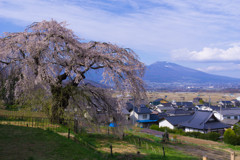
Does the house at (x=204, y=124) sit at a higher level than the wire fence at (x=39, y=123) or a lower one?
lower

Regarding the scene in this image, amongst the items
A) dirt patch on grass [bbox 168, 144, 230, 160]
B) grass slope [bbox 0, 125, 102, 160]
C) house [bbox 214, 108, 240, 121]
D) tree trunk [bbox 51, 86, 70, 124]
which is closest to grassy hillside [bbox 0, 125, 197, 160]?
grass slope [bbox 0, 125, 102, 160]

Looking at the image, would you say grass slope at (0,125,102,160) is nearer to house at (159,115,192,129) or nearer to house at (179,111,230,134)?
house at (179,111,230,134)

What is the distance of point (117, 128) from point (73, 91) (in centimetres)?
390

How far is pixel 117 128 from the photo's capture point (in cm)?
1502

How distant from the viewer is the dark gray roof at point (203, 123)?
37938 mm

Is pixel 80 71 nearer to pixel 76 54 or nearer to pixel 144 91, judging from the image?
pixel 76 54

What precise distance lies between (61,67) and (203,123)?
31497mm

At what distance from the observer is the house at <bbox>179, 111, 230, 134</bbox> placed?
124 feet

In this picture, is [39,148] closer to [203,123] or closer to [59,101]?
[59,101]

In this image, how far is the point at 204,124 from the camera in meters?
38.1

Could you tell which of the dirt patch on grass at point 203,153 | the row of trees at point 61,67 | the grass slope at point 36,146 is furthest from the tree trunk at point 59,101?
the dirt patch on grass at point 203,153

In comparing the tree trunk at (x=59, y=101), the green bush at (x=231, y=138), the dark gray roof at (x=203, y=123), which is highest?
the tree trunk at (x=59, y=101)

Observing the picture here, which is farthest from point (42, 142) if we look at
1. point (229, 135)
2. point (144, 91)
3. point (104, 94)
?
point (229, 135)

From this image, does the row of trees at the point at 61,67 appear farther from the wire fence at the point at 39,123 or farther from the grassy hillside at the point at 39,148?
the grassy hillside at the point at 39,148
